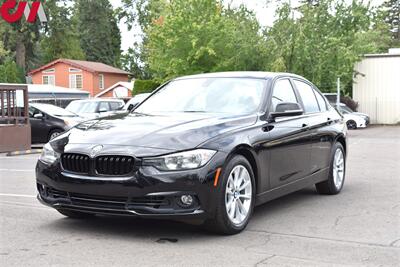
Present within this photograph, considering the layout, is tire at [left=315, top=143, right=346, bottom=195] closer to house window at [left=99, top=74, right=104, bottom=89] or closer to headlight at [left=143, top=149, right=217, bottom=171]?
headlight at [left=143, top=149, right=217, bottom=171]

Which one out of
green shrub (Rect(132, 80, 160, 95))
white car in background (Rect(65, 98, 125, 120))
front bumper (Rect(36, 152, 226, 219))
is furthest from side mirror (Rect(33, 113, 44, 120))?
green shrub (Rect(132, 80, 160, 95))

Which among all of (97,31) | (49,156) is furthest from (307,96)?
(97,31)

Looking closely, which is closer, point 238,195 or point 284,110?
point 238,195

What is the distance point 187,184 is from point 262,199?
4.10 ft

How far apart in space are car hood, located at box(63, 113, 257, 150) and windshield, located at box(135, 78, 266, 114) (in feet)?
0.95

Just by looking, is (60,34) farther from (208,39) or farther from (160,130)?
(160,130)

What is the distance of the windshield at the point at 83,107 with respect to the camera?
901 inches

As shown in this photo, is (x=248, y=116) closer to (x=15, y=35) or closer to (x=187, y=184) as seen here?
(x=187, y=184)

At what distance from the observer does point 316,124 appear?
7.56m

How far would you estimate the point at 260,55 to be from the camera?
108 ft

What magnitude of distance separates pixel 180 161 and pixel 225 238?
880 millimetres

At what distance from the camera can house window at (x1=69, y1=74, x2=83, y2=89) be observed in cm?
6431

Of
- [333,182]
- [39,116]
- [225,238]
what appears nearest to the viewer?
[225,238]

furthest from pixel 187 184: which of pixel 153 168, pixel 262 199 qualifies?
pixel 262 199
